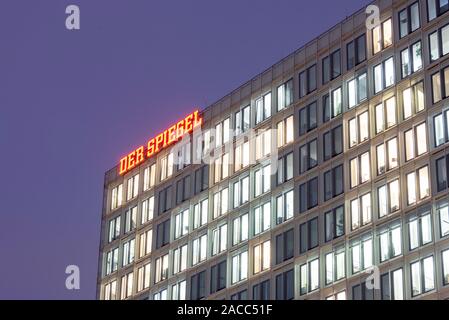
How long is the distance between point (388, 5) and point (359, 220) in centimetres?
1678

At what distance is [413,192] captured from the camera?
3120 inches

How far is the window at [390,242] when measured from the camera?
3132 inches

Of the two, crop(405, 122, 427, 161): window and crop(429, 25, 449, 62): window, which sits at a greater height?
crop(429, 25, 449, 62): window

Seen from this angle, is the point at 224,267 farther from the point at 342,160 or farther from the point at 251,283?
the point at 342,160

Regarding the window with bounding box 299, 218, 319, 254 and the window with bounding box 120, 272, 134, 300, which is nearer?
the window with bounding box 299, 218, 319, 254

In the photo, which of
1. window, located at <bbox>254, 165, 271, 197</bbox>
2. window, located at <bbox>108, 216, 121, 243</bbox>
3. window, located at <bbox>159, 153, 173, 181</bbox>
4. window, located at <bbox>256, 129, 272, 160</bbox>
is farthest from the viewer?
window, located at <bbox>108, 216, 121, 243</bbox>

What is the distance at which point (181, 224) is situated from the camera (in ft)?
358

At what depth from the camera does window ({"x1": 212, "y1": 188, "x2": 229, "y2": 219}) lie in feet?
336

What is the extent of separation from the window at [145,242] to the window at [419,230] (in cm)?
3988

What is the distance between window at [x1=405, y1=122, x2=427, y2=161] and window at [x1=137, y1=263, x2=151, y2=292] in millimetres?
38691

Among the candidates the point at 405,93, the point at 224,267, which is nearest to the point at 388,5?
the point at 405,93

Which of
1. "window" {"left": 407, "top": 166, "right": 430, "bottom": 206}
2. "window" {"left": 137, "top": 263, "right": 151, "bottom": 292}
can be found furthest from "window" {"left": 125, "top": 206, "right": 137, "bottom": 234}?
"window" {"left": 407, "top": 166, "right": 430, "bottom": 206}

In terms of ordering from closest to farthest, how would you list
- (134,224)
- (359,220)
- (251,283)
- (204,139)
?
(359,220)
(251,283)
(204,139)
(134,224)

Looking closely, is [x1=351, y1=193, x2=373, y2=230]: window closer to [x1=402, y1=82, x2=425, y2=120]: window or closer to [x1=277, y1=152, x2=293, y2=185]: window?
[x1=402, y1=82, x2=425, y2=120]: window
